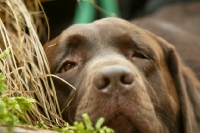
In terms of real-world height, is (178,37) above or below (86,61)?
below

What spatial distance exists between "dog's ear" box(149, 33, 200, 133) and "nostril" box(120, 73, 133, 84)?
0.73m

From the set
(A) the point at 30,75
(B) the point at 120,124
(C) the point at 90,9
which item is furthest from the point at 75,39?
(C) the point at 90,9

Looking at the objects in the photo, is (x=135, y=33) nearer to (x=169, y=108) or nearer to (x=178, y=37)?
(x=169, y=108)

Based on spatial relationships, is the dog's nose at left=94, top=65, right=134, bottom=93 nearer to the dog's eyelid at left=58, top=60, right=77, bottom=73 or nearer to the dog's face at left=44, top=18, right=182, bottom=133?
the dog's face at left=44, top=18, right=182, bottom=133


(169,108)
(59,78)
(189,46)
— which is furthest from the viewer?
(189,46)

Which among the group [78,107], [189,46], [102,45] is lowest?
[189,46]

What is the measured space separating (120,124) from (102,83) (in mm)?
207

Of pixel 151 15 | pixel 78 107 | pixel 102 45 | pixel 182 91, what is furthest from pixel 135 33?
pixel 151 15

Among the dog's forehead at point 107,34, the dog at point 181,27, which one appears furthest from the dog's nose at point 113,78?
the dog at point 181,27

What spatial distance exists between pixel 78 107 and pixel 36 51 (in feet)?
1.77

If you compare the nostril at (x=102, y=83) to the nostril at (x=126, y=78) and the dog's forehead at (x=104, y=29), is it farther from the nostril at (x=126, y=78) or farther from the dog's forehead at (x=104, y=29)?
the dog's forehead at (x=104, y=29)

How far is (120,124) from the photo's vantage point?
6.42 ft

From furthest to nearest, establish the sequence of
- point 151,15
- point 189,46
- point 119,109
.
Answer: point 151,15 < point 189,46 < point 119,109

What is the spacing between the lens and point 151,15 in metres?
4.59
